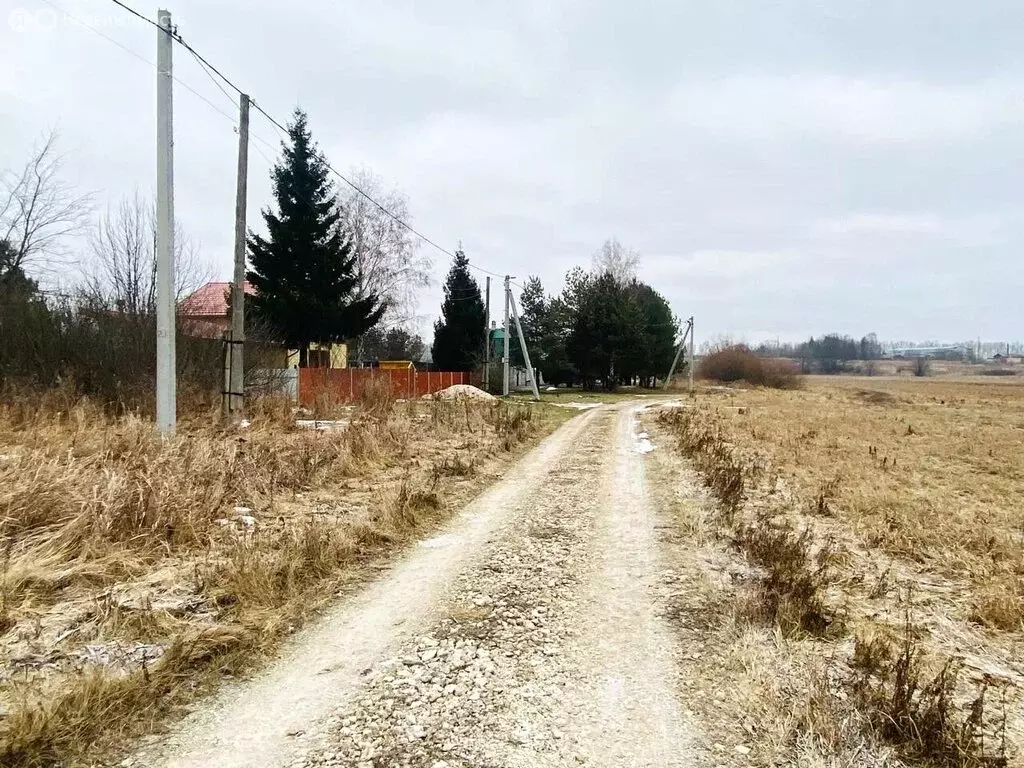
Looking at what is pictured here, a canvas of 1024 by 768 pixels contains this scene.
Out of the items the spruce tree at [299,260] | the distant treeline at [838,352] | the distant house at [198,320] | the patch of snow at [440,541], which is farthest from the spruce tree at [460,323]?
the distant treeline at [838,352]

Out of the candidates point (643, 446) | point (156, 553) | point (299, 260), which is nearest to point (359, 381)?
point (299, 260)

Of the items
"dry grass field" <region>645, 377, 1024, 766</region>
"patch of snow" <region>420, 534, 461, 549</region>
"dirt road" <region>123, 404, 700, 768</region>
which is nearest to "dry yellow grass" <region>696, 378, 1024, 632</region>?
"dry grass field" <region>645, 377, 1024, 766</region>

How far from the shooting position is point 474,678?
332 centimetres

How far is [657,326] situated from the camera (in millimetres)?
54344

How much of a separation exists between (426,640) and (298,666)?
79 centimetres

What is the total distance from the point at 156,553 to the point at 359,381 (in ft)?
61.9

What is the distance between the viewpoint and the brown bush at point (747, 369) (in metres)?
61.9

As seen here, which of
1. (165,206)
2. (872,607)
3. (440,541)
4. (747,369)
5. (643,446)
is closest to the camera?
(872,607)

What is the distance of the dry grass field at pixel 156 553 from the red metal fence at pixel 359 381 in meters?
7.62

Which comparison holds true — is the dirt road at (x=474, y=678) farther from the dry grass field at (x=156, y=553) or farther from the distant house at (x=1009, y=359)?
the distant house at (x=1009, y=359)

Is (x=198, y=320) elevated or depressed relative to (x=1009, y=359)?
depressed

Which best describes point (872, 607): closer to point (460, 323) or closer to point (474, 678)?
point (474, 678)

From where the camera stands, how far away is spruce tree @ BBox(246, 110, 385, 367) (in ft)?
89.2

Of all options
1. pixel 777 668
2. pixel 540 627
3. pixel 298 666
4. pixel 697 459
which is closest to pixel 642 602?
pixel 540 627
